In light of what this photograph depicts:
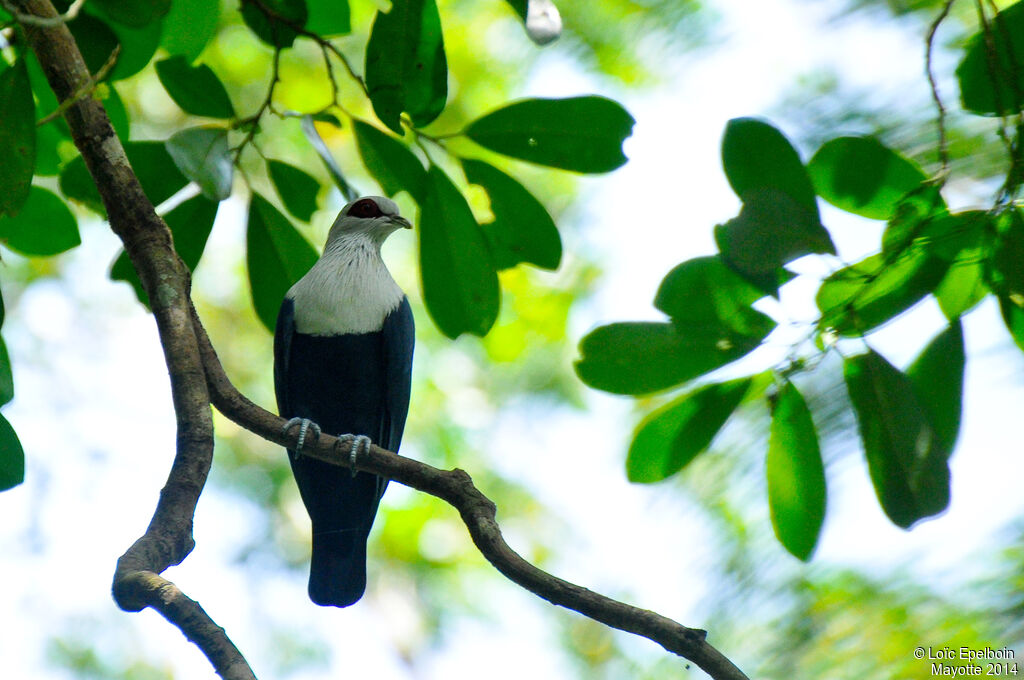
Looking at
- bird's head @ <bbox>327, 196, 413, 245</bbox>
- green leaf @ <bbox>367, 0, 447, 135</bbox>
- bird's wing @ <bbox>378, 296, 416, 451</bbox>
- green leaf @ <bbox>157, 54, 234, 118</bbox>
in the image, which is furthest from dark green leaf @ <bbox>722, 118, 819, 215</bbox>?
bird's head @ <bbox>327, 196, 413, 245</bbox>

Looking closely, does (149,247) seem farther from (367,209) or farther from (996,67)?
(996,67)

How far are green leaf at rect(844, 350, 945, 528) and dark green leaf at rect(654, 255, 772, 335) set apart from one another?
0.30 m

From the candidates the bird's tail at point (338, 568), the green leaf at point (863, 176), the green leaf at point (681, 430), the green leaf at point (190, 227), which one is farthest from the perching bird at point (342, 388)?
the green leaf at point (863, 176)

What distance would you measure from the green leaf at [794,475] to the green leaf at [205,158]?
164cm

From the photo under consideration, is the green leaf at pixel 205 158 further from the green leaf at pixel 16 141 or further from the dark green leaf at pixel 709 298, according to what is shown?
the dark green leaf at pixel 709 298

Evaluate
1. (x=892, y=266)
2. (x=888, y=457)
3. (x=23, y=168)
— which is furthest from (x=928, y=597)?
(x=23, y=168)

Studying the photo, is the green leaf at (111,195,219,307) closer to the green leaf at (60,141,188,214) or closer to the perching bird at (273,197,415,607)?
the green leaf at (60,141,188,214)

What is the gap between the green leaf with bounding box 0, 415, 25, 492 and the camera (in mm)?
2428

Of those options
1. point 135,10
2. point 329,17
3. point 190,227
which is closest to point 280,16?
point 329,17

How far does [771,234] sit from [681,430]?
60 cm

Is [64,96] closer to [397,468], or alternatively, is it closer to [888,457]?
[397,468]

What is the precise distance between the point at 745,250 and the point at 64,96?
1.97 meters

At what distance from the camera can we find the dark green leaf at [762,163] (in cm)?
242

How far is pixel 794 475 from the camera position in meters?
2.39
